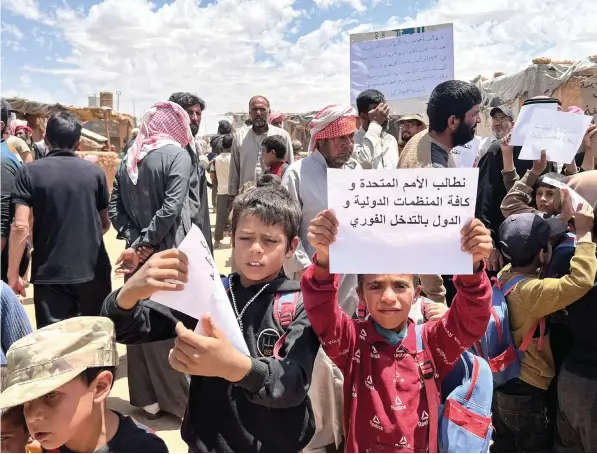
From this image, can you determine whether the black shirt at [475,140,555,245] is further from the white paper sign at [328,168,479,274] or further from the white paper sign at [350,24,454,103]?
the white paper sign at [328,168,479,274]

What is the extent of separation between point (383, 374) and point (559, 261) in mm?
1246

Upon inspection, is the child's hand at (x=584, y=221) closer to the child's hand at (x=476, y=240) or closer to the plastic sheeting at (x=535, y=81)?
the child's hand at (x=476, y=240)

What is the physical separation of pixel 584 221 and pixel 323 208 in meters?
1.25

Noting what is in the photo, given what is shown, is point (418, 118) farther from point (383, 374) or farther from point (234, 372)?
point (234, 372)

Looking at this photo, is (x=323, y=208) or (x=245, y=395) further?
(x=323, y=208)

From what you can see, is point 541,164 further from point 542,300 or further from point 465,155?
point 465,155

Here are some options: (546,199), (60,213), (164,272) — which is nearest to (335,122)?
(546,199)

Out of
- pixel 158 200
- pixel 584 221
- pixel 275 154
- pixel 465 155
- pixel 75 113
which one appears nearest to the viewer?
pixel 584 221

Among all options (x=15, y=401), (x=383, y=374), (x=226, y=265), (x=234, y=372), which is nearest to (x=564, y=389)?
(x=383, y=374)

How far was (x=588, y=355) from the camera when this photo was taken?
91.0 inches

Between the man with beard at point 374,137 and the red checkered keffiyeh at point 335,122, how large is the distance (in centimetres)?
71

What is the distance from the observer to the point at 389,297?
1701 mm

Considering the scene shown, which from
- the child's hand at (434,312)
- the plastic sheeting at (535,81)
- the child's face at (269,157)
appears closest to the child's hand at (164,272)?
the child's hand at (434,312)

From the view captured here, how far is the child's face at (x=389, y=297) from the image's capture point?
172 centimetres
